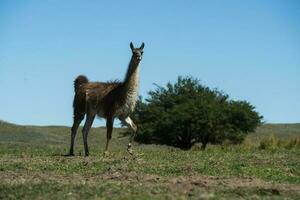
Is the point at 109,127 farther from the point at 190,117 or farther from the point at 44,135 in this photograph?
the point at 44,135

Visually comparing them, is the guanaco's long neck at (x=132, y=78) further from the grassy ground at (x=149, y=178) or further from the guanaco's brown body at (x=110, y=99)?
the grassy ground at (x=149, y=178)

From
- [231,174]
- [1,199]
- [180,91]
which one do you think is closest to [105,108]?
[231,174]

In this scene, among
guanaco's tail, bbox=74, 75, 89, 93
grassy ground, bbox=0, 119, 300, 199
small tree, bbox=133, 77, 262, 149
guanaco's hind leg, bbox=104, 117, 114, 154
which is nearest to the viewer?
grassy ground, bbox=0, 119, 300, 199

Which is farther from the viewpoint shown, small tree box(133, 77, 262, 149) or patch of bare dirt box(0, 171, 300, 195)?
small tree box(133, 77, 262, 149)

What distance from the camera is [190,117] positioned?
3747 cm

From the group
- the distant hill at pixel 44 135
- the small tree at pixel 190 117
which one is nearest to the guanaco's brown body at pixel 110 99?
the small tree at pixel 190 117

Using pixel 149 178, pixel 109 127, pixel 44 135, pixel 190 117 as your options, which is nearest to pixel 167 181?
pixel 149 178

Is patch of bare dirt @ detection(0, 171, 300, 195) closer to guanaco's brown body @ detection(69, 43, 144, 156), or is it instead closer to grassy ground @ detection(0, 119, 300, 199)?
grassy ground @ detection(0, 119, 300, 199)

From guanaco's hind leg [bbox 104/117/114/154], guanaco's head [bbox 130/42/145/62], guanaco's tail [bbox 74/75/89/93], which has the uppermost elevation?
guanaco's head [bbox 130/42/145/62]

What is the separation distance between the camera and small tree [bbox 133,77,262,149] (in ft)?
124

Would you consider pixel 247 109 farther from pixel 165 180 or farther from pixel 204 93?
pixel 165 180

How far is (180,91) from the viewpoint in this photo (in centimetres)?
4069

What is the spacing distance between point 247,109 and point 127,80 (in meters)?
20.4

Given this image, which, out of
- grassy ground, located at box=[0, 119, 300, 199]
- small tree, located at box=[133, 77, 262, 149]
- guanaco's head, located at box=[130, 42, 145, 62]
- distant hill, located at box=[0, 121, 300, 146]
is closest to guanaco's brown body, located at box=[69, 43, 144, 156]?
guanaco's head, located at box=[130, 42, 145, 62]
